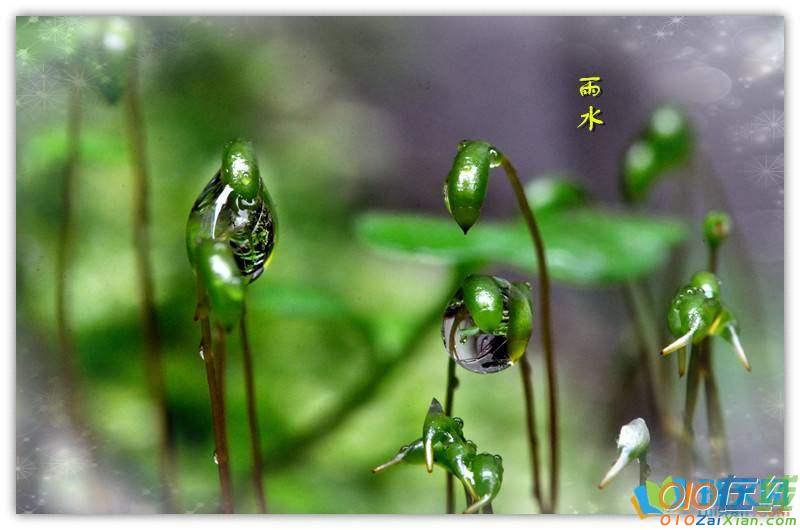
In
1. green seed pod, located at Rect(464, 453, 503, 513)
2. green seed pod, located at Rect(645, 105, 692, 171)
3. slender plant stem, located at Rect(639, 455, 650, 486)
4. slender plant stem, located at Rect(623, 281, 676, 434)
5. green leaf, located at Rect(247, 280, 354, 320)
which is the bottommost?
slender plant stem, located at Rect(639, 455, 650, 486)

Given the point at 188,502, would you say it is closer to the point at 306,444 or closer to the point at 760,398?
the point at 306,444

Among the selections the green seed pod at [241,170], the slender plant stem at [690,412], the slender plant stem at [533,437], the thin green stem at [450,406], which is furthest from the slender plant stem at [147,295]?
the slender plant stem at [690,412]

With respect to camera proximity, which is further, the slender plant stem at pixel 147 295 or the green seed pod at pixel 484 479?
the slender plant stem at pixel 147 295

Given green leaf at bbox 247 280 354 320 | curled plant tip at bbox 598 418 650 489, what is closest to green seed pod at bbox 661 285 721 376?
curled plant tip at bbox 598 418 650 489

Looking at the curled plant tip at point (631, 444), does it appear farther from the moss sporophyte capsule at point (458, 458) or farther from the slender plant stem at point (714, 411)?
the moss sporophyte capsule at point (458, 458)

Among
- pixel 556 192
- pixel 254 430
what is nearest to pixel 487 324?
pixel 556 192

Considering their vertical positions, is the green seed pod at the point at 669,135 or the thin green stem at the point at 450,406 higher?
the green seed pod at the point at 669,135

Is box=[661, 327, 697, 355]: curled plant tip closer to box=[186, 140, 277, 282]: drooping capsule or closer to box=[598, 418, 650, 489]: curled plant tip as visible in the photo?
box=[598, 418, 650, 489]: curled plant tip
